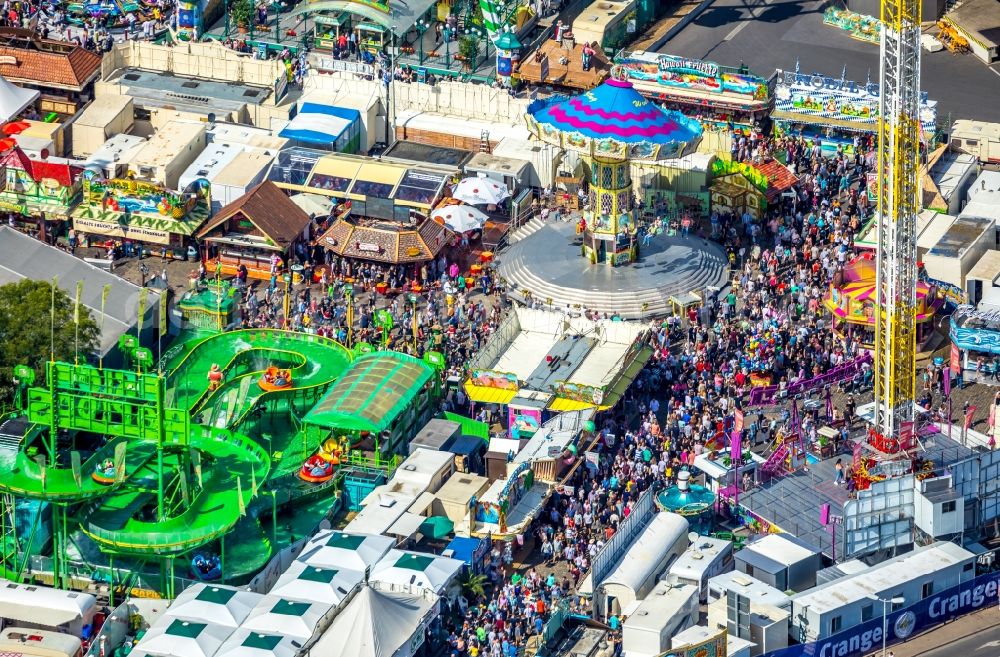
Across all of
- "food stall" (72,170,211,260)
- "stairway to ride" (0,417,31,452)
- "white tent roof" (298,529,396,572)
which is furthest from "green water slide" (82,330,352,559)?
"food stall" (72,170,211,260)

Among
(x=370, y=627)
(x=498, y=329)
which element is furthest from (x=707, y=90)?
(x=370, y=627)

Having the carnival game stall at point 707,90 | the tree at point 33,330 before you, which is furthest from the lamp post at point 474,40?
the tree at point 33,330

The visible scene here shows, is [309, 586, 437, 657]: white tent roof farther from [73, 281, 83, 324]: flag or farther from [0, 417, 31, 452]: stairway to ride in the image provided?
[73, 281, 83, 324]: flag

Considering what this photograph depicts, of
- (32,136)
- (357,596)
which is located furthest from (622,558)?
(32,136)

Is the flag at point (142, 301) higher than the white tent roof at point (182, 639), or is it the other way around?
the flag at point (142, 301)

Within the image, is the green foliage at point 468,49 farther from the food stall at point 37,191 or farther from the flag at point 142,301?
the flag at point 142,301

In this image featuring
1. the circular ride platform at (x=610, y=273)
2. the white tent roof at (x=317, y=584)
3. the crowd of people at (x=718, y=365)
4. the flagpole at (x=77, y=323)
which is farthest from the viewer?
the circular ride platform at (x=610, y=273)
